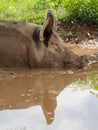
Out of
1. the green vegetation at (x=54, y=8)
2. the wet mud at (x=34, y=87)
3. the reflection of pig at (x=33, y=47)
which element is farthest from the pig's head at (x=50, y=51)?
the green vegetation at (x=54, y=8)

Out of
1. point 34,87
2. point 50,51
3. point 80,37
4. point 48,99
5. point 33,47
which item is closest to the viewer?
point 48,99

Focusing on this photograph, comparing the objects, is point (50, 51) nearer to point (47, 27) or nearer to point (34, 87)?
point (47, 27)

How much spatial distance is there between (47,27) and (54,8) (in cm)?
374

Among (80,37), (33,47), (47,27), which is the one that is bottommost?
(80,37)

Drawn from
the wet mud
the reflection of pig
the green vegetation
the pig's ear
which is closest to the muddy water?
the wet mud

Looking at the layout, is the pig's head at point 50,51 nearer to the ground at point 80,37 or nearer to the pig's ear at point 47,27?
the pig's ear at point 47,27

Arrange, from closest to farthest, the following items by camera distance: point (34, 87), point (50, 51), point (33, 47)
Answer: point (34, 87)
point (33, 47)
point (50, 51)

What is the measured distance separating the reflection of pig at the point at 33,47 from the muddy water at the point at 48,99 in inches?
8.0

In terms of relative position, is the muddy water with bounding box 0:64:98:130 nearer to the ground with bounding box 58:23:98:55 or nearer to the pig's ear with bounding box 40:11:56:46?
the pig's ear with bounding box 40:11:56:46

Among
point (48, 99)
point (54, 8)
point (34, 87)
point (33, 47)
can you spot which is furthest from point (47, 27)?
point (54, 8)

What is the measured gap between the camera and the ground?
9.04 meters

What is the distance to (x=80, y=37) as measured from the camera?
31.4 feet

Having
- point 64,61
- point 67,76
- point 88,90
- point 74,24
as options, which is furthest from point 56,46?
point 74,24

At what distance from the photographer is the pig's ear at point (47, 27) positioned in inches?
283
